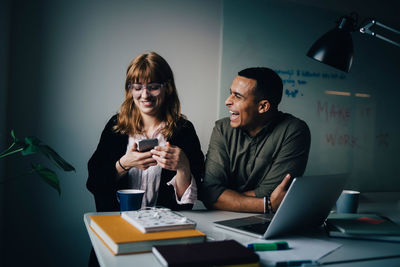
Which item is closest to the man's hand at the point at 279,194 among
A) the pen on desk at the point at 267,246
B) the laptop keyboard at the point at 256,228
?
the laptop keyboard at the point at 256,228

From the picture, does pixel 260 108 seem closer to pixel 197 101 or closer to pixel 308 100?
pixel 197 101

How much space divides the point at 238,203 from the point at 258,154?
0.45 metres

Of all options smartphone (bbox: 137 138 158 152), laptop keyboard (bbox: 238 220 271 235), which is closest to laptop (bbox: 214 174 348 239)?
laptop keyboard (bbox: 238 220 271 235)

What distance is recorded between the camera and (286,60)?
8.98 ft

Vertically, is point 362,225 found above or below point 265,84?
below

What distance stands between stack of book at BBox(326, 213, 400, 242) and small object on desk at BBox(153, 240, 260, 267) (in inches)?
16.5

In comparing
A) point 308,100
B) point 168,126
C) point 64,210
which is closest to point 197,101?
point 168,126

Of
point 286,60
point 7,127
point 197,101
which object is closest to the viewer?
point 7,127

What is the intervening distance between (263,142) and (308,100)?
3.76ft

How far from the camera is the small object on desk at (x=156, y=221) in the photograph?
3.05 ft

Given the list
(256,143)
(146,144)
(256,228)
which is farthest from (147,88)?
(256,228)

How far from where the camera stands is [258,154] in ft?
6.11

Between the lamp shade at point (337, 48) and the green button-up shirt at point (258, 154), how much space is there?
46 cm

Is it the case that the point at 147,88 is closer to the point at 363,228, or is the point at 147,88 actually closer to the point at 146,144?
the point at 146,144
